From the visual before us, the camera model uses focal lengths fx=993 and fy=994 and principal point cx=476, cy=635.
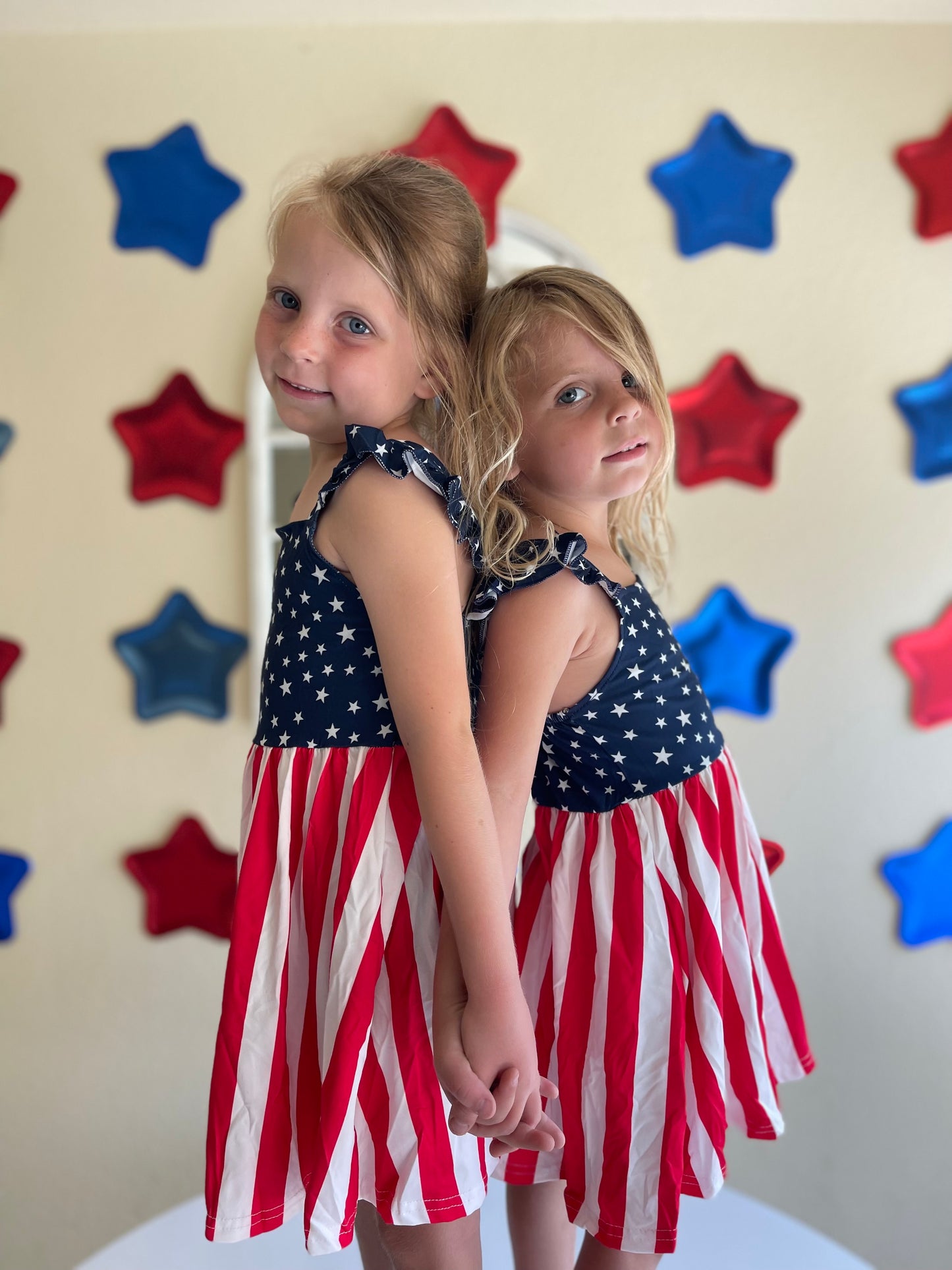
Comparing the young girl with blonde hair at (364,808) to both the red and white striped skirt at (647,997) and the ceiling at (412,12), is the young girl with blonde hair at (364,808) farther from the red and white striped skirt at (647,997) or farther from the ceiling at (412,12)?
the ceiling at (412,12)

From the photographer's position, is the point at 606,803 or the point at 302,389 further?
the point at 606,803

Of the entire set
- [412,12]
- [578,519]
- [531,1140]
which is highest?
[412,12]

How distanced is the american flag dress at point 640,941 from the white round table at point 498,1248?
434mm

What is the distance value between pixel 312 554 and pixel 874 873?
1428mm

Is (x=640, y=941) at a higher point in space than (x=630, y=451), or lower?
lower

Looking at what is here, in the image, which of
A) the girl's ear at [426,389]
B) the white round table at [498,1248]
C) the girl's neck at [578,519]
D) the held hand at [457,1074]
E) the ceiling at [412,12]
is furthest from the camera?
the ceiling at [412,12]

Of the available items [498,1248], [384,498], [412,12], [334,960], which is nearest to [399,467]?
[384,498]

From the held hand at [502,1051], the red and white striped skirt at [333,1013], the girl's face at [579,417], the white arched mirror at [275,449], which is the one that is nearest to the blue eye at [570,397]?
the girl's face at [579,417]

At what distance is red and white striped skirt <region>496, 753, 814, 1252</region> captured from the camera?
2.56ft

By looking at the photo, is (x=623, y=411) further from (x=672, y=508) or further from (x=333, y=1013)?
(x=672, y=508)

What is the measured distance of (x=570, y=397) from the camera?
2.60 ft

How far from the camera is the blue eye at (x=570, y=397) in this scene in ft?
2.60

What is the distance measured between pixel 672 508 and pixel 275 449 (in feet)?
2.20

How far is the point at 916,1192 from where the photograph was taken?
1.83 metres
